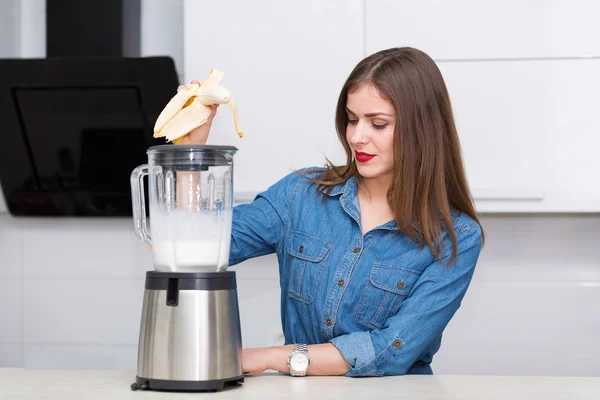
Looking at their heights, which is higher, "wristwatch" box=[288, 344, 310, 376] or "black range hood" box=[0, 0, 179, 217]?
"black range hood" box=[0, 0, 179, 217]

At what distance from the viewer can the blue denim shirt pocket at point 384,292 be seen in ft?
4.29

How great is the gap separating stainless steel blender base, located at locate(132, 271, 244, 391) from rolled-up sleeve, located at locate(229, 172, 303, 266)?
41 centimetres

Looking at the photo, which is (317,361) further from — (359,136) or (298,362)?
(359,136)

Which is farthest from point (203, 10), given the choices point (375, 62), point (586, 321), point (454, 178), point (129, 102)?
point (586, 321)

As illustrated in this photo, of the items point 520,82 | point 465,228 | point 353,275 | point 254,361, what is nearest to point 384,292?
point 353,275

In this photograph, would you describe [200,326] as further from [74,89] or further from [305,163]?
[74,89]

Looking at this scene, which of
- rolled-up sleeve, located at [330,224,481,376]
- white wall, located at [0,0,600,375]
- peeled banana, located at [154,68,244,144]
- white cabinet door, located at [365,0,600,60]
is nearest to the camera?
peeled banana, located at [154,68,244,144]

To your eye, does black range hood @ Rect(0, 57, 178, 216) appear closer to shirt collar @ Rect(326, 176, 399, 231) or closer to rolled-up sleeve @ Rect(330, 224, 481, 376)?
shirt collar @ Rect(326, 176, 399, 231)

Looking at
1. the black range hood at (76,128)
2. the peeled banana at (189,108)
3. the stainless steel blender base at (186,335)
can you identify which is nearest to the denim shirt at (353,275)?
the stainless steel blender base at (186,335)

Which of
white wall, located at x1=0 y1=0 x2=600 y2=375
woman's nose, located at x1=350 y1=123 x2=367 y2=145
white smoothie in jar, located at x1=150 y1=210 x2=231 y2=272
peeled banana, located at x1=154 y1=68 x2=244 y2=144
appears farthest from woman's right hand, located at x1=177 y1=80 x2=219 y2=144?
white wall, located at x1=0 y1=0 x2=600 y2=375

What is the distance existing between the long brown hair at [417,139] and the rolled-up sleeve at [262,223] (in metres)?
0.21

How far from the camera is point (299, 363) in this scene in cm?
112

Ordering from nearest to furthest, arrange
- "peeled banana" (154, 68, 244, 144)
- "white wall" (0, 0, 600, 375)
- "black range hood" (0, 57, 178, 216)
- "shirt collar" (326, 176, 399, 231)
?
"peeled banana" (154, 68, 244, 144) → "shirt collar" (326, 176, 399, 231) → "black range hood" (0, 57, 178, 216) → "white wall" (0, 0, 600, 375)

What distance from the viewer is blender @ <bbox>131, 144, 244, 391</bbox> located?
3.14 ft
